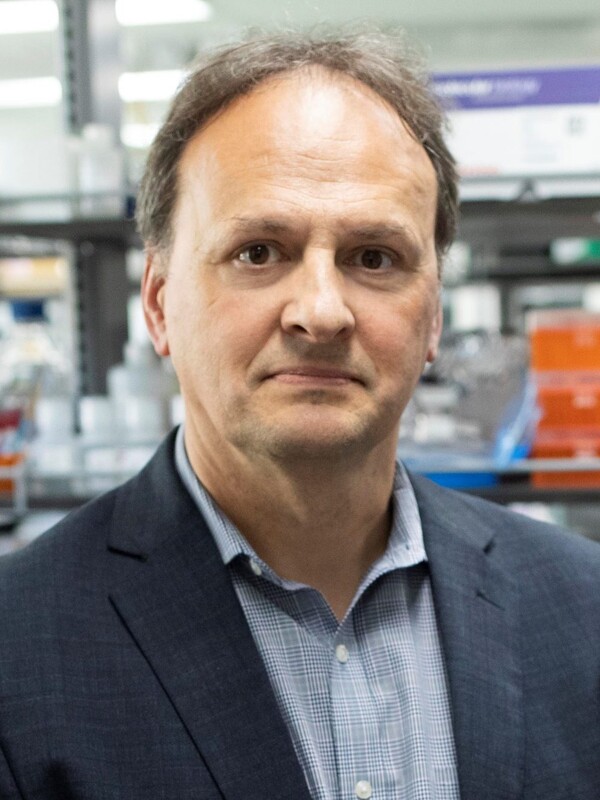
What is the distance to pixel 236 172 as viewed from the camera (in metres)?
1.16

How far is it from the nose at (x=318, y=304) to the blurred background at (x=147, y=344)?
0.76m

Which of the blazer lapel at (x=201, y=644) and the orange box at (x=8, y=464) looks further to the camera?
the orange box at (x=8, y=464)

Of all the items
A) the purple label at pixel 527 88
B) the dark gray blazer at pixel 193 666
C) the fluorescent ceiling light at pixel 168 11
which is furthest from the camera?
the fluorescent ceiling light at pixel 168 11

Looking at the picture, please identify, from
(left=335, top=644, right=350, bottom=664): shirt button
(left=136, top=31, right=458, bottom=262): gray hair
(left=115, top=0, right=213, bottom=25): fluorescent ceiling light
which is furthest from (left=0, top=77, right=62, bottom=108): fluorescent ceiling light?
(left=335, top=644, right=350, bottom=664): shirt button

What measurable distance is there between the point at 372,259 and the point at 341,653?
1.57 feet

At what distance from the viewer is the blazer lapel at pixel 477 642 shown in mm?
1145

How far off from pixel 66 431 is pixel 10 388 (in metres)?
0.20

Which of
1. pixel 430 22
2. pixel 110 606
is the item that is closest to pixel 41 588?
pixel 110 606

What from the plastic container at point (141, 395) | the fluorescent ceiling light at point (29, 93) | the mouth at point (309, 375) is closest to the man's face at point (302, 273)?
the mouth at point (309, 375)

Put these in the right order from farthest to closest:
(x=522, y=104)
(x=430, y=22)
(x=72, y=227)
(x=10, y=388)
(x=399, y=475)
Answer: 1. (x=430, y=22)
2. (x=10, y=388)
3. (x=72, y=227)
4. (x=522, y=104)
5. (x=399, y=475)

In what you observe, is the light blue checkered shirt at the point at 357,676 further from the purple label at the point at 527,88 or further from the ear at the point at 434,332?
the purple label at the point at 527,88

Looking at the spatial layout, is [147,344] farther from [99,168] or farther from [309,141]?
[309,141]

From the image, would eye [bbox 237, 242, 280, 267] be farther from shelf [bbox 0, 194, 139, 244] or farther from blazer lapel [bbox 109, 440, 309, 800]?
shelf [bbox 0, 194, 139, 244]

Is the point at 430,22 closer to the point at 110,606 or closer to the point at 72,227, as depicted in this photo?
the point at 72,227
